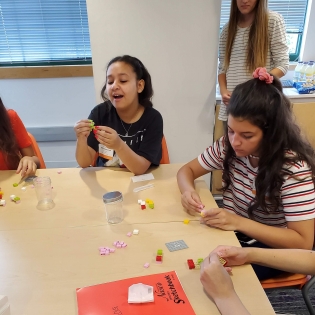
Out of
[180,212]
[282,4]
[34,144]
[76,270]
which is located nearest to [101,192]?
[180,212]

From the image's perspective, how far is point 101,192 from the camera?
136 cm

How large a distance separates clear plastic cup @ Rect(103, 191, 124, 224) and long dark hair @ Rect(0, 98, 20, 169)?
776 mm

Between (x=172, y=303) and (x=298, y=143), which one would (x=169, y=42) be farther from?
(x=172, y=303)

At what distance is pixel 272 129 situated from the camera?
1118 millimetres

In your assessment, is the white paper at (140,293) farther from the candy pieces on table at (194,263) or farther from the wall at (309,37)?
the wall at (309,37)

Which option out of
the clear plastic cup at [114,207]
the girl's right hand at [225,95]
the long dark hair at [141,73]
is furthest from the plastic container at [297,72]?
the clear plastic cup at [114,207]

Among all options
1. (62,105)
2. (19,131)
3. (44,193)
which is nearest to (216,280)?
(44,193)

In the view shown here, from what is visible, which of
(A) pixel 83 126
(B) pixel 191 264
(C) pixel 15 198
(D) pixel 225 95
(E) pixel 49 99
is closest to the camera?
(B) pixel 191 264

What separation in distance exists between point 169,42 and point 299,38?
1.35 m

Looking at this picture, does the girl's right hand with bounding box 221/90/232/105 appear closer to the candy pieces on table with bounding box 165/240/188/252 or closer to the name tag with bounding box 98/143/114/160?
the name tag with bounding box 98/143/114/160

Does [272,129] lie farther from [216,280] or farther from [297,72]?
[297,72]

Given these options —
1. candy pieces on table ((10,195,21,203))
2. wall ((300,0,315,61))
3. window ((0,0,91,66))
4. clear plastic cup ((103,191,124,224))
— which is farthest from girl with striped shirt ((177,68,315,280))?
window ((0,0,91,66))

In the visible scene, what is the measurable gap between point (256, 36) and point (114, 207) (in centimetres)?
156

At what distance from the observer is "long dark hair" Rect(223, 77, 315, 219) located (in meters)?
1.10
